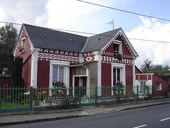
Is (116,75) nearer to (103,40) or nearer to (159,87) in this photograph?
(103,40)

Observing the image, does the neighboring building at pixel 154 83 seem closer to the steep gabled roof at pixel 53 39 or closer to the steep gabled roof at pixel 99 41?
the steep gabled roof at pixel 99 41

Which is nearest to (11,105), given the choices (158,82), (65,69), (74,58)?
(65,69)

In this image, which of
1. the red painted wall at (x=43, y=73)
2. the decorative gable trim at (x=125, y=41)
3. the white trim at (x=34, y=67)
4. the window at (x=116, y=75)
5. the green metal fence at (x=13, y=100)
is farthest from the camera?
the window at (x=116, y=75)

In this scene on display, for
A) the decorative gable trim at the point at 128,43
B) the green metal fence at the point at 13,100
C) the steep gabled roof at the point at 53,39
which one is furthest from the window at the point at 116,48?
the green metal fence at the point at 13,100

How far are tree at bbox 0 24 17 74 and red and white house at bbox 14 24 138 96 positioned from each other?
11657mm

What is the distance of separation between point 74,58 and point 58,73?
233 cm

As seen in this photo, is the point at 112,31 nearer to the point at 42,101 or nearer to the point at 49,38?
the point at 49,38

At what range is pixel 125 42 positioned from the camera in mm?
30672

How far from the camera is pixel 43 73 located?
25.8 metres

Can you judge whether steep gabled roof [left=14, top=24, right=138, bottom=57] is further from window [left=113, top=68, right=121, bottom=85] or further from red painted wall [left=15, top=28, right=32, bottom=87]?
window [left=113, top=68, right=121, bottom=85]

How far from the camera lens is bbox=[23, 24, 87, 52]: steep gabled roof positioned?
26.3 meters

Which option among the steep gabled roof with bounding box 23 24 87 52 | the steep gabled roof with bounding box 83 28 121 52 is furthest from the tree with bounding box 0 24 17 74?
Result: the steep gabled roof with bounding box 83 28 121 52

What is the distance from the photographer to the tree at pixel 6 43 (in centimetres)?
4056

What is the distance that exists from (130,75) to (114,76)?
220 centimetres
